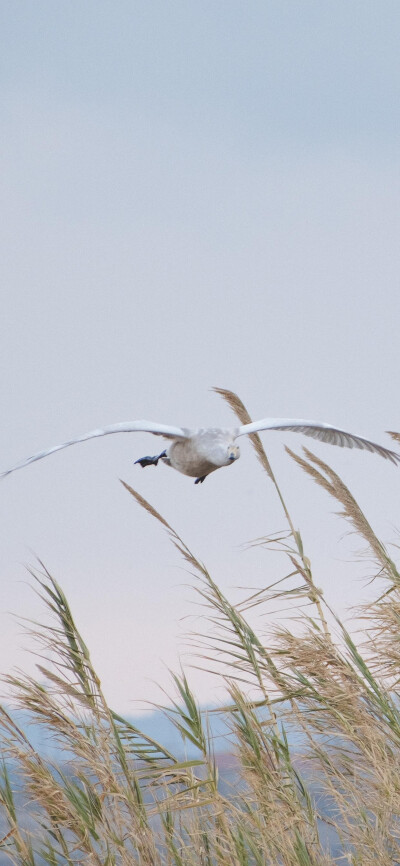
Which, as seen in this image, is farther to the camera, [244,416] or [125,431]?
[244,416]

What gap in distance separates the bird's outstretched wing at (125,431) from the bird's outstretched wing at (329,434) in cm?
57

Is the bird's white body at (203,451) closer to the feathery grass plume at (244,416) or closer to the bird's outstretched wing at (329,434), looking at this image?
the feathery grass plume at (244,416)

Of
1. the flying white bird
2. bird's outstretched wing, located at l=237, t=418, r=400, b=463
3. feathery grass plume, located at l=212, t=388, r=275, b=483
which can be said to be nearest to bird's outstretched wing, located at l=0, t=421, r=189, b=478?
the flying white bird

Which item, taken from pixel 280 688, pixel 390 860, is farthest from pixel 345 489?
pixel 390 860

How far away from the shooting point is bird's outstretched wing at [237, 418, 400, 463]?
6.14m

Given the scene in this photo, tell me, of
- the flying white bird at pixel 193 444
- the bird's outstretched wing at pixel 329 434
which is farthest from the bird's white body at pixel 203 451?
the bird's outstretched wing at pixel 329 434

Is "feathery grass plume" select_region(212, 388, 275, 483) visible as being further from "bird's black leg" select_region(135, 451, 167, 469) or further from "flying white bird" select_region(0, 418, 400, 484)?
"bird's black leg" select_region(135, 451, 167, 469)

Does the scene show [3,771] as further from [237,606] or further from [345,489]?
[345,489]

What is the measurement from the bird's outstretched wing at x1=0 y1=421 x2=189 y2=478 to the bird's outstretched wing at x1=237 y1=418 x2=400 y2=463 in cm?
57

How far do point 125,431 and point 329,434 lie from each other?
6.61 ft

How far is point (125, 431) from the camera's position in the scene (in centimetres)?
534

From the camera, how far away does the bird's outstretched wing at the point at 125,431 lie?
193 inches

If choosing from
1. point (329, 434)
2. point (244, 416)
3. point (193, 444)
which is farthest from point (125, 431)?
point (329, 434)

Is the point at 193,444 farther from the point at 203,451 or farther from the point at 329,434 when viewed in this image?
the point at 329,434
